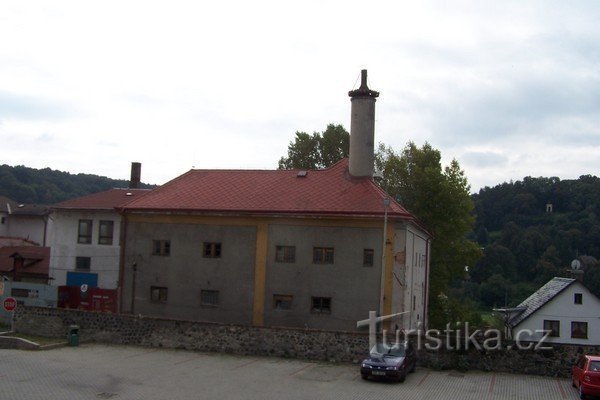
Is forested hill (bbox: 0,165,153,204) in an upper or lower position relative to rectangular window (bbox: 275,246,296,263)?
upper

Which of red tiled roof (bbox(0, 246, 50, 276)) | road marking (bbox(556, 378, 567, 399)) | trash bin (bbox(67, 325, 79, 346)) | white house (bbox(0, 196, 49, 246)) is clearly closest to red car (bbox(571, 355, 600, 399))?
road marking (bbox(556, 378, 567, 399))

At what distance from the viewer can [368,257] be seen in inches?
1202

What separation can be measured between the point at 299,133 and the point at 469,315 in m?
→ 23.5

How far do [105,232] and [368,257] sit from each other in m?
19.6

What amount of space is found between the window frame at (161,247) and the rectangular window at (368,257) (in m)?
10.5

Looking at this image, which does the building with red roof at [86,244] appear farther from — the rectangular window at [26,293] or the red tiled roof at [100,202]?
the rectangular window at [26,293]

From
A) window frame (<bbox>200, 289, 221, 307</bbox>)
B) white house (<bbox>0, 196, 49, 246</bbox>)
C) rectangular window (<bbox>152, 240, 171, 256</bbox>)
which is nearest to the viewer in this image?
window frame (<bbox>200, 289, 221, 307</bbox>)

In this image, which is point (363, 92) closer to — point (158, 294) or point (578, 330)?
point (158, 294)

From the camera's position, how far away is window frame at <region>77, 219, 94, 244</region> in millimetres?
41688

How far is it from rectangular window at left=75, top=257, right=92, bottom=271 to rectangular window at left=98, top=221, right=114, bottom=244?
1394 mm

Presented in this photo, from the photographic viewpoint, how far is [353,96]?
3481 centimetres

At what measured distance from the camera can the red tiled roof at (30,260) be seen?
142ft

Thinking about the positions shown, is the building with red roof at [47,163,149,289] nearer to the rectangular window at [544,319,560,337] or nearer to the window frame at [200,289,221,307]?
the window frame at [200,289,221,307]

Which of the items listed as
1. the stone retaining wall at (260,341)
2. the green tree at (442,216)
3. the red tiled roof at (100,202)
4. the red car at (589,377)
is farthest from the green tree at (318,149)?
the red car at (589,377)
